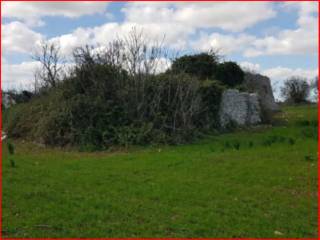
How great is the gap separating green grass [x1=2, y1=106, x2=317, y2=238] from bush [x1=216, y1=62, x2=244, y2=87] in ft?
45.3

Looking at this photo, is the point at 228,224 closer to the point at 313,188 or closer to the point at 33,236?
the point at 33,236

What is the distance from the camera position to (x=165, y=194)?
9.30m

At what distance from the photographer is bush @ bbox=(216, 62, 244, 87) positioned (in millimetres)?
29266

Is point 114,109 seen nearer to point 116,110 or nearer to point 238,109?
point 116,110

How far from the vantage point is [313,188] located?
1006 cm

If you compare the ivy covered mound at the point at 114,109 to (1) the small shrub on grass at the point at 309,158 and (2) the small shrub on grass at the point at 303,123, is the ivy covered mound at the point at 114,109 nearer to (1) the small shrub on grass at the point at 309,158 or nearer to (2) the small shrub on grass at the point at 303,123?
(2) the small shrub on grass at the point at 303,123

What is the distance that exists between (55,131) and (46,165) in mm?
6054

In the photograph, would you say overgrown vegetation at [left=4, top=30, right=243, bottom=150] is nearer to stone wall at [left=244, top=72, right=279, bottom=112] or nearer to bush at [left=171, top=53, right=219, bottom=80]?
bush at [left=171, top=53, right=219, bottom=80]

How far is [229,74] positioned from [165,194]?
21.3 meters

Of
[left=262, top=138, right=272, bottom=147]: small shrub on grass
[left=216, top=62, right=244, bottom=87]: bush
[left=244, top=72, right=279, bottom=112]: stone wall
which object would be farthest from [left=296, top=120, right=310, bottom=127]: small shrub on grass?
[left=262, top=138, right=272, bottom=147]: small shrub on grass

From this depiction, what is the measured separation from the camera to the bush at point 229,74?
2927 centimetres

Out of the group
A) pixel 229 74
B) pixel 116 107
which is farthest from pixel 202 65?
pixel 116 107

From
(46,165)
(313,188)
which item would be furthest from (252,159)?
(46,165)

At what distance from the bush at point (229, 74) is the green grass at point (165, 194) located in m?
13.8
